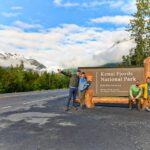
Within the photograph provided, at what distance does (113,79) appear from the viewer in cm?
2052

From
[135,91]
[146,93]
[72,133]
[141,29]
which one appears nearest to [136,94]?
[135,91]

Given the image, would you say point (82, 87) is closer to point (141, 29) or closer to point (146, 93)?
point (146, 93)

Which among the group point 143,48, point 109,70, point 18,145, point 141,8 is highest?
point 141,8

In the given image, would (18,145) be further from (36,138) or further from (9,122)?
(9,122)

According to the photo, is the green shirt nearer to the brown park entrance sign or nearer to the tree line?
the brown park entrance sign

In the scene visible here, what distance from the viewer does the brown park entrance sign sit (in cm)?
2022

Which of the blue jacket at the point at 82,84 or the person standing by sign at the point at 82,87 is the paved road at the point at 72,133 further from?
the blue jacket at the point at 82,84

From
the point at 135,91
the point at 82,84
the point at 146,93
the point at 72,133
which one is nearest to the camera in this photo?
the point at 72,133

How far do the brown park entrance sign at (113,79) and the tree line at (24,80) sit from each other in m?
22.6

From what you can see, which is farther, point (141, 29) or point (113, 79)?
point (141, 29)

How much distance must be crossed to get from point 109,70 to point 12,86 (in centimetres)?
2598

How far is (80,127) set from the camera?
11445 mm

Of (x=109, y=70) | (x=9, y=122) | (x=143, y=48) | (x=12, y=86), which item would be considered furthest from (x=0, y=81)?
(x=9, y=122)

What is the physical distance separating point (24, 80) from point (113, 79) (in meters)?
29.7
